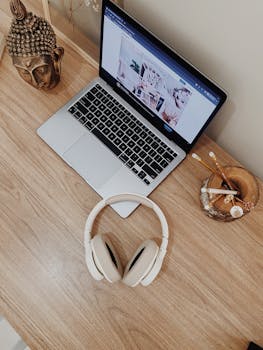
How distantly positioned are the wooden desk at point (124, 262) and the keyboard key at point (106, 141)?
0.10 m

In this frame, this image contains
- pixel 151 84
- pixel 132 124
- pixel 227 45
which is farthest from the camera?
pixel 132 124

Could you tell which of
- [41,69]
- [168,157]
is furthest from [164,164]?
[41,69]

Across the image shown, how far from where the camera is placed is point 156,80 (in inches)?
31.5

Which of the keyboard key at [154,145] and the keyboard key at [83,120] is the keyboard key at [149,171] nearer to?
the keyboard key at [154,145]

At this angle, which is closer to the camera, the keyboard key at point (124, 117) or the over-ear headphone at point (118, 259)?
the over-ear headphone at point (118, 259)

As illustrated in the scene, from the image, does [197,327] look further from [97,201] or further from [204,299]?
[97,201]

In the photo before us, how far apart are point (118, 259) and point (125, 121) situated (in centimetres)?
32

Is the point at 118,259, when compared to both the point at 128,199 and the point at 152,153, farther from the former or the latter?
the point at 152,153

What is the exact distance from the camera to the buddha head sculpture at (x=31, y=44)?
812 mm

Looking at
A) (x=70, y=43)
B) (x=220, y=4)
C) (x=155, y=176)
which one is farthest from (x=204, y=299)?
(x=70, y=43)

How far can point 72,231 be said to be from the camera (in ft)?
2.84

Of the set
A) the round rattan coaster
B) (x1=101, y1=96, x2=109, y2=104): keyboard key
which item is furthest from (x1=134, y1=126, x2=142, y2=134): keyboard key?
the round rattan coaster

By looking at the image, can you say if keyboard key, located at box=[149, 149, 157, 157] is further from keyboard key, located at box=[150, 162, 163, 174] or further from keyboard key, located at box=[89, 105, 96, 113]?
keyboard key, located at box=[89, 105, 96, 113]

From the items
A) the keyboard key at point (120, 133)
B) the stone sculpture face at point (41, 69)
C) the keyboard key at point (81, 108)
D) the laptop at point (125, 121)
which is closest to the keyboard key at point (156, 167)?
the laptop at point (125, 121)
